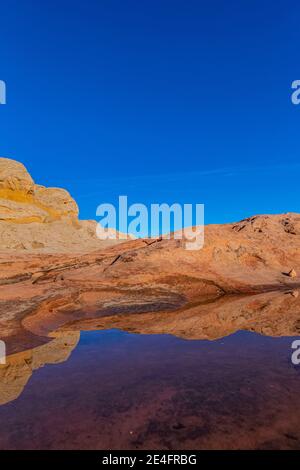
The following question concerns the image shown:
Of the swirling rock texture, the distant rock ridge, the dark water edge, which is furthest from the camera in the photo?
the distant rock ridge

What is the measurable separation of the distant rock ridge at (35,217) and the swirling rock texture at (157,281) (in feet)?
59.7

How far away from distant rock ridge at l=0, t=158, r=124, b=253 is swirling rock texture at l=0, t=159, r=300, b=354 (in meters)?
18.2

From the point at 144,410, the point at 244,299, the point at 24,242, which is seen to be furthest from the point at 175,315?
the point at 24,242

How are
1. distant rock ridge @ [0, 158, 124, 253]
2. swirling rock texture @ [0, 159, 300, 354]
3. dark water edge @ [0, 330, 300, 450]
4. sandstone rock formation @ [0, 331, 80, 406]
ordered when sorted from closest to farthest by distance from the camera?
dark water edge @ [0, 330, 300, 450], sandstone rock formation @ [0, 331, 80, 406], swirling rock texture @ [0, 159, 300, 354], distant rock ridge @ [0, 158, 124, 253]

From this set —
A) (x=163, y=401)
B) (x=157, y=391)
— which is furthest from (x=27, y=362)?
(x=163, y=401)

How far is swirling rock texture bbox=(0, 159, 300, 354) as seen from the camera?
6719 millimetres

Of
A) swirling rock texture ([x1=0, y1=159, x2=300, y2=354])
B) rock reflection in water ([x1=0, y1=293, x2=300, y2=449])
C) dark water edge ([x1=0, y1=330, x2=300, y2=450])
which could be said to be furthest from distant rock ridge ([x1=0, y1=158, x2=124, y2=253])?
dark water edge ([x1=0, y1=330, x2=300, y2=450])

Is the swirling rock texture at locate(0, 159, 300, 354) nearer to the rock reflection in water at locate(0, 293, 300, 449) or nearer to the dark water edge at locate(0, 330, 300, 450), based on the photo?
the rock reflection in water at locate(0, 293, 300, 449)

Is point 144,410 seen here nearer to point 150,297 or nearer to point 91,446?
point 91,446

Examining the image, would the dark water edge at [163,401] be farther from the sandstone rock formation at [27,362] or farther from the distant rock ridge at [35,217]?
the distant rock ridge at [35,217]

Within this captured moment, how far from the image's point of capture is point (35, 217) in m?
36.9

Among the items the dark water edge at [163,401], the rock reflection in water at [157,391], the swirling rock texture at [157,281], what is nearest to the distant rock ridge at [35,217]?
the swirling rock texture at [157,281]

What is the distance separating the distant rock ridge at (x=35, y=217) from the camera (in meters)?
31.6

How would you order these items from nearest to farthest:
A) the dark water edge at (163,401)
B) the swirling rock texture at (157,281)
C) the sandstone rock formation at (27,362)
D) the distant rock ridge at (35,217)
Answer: the dark water edge at (163,401)
the sandstone rock formation at (27,362)
the swirling rock texture at (157,281)
the distant rock ridge at (35,217)
